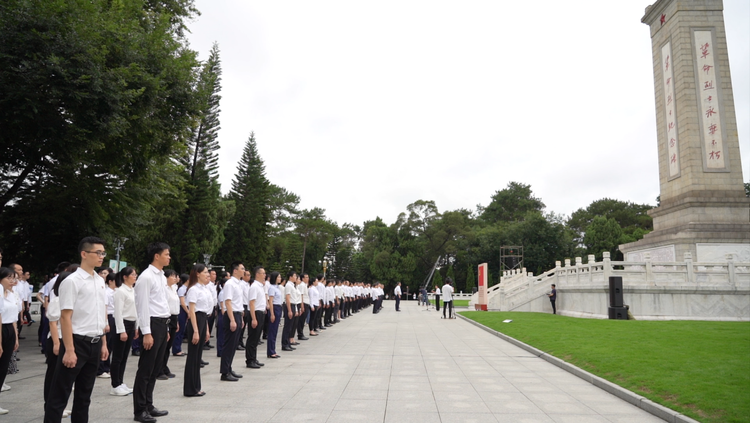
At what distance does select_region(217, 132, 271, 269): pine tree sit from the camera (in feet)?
152

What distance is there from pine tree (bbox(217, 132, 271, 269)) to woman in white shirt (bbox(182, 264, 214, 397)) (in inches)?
1562

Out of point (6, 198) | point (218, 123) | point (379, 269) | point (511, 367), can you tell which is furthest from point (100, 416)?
point (379, 269)

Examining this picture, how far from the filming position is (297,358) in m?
10.0

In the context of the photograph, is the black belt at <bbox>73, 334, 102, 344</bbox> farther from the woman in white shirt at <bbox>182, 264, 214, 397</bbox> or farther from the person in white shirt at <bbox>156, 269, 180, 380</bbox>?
the woman in white shirt at <bbox>182, 264, 214, 397</bbox>

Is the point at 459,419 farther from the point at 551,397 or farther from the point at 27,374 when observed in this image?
the point at 27,374

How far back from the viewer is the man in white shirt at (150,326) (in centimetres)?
513

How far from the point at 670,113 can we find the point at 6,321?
28.4 m

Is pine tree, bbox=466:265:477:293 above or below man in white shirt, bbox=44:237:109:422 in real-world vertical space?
above

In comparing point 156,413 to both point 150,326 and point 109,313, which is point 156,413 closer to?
point 150,326

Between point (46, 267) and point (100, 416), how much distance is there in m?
14.0

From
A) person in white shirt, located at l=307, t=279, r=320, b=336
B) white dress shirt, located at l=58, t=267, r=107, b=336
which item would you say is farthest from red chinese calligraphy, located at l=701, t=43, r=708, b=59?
white dress shirt, located at l=58, t=267, r=107, b=336

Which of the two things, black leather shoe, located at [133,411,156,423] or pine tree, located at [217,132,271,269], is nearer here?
black leather shoe, located at [133,411,156,423]

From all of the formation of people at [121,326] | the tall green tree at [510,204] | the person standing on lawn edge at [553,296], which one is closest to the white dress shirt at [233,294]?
the formation of people at [121,326]

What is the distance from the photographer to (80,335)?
414cm
